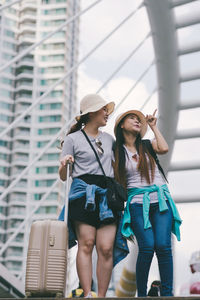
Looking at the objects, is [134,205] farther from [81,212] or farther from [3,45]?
[3,45]

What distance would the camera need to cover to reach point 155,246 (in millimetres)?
3891

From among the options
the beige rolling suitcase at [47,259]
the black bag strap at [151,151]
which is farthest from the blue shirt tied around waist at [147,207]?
the beige rolling suitcase at [47,259]

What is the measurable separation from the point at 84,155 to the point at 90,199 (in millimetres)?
358

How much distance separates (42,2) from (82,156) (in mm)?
70686

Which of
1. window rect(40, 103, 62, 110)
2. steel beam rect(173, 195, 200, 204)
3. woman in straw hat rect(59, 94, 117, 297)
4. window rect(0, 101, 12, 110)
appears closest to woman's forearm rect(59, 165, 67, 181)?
woman in straw hat rect(59, 94, 117, 297)

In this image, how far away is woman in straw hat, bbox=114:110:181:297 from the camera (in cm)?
387

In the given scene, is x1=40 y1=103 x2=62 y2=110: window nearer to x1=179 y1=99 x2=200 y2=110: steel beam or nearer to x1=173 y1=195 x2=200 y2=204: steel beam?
x1=173 y1=195 x2=200 y2=204: steel beam

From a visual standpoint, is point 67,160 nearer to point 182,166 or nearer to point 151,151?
point 151,151

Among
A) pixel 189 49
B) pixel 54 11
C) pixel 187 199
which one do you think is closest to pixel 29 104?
pixel 54 11

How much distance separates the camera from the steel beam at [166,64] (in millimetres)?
9602

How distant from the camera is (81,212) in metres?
3.94

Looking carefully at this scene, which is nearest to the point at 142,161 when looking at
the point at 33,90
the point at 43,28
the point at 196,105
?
the point at 196,105

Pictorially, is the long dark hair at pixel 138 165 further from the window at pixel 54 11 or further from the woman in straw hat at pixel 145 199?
the window at pixel 54 11

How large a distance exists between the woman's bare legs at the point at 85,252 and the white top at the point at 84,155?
376 millimetres
